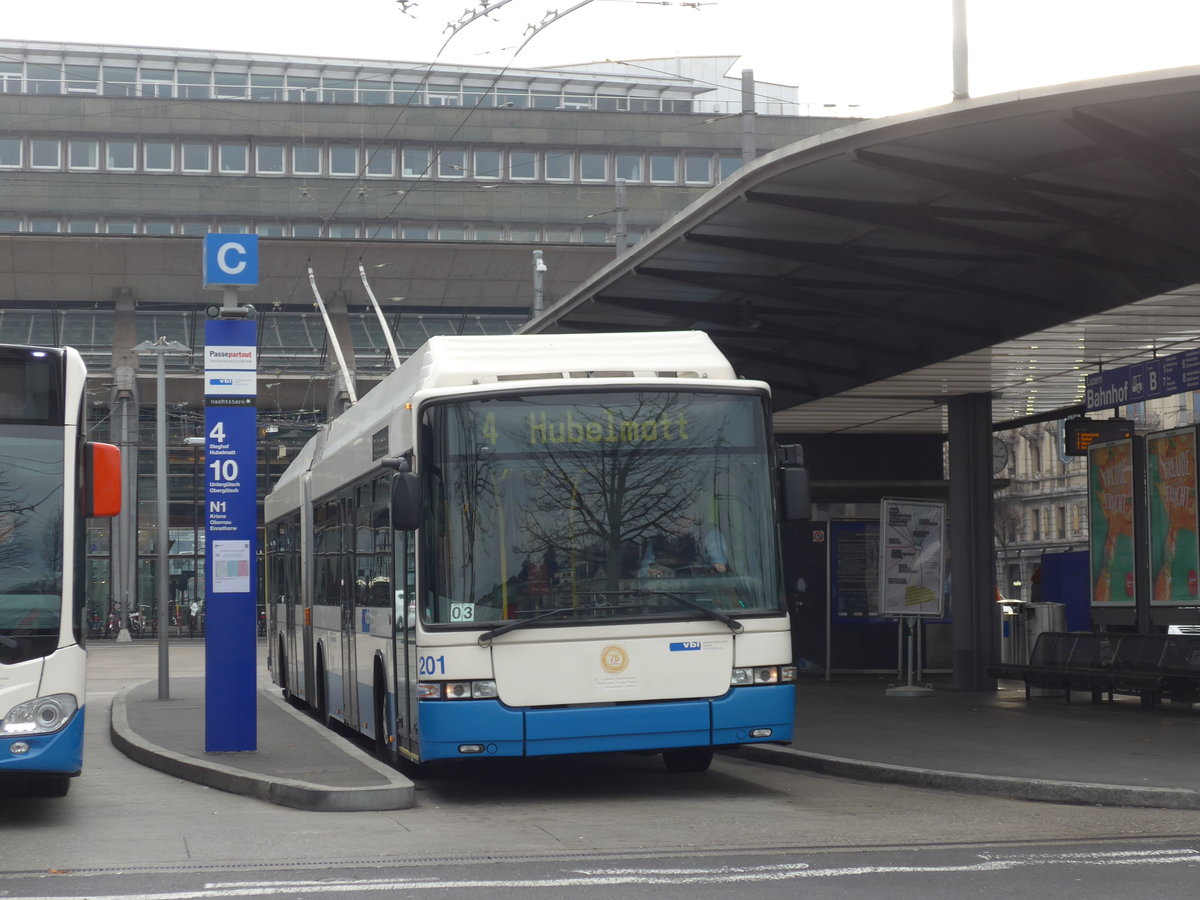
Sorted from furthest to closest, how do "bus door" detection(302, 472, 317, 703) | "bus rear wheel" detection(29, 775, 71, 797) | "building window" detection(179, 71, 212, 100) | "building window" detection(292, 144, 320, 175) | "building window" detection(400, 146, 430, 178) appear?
"building window" detection(179, 71, 212, 100) → "building window" detection(400, 146, 430, 178) → "building window" detection(292, 144, 320, 175) → "bus door" detection(302, 472, 317, 703) → "bus rear wheel" detection(29, 775, 71, 797)

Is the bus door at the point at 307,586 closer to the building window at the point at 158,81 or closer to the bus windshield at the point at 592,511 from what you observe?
the bus windshield at the point at 592,511

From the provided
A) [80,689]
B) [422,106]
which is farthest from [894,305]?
[422,106]

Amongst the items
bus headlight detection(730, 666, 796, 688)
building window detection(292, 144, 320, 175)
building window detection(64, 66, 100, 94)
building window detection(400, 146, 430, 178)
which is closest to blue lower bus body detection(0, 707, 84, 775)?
bus headlight detection(730, 666, 796, 688)

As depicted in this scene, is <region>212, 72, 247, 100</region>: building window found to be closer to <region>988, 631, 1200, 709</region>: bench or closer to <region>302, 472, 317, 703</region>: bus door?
<region>302, 472, 317, 703</region>: bus door

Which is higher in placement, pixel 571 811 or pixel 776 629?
pixel 776 629

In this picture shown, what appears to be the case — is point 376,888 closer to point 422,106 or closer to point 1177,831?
point 1177,831

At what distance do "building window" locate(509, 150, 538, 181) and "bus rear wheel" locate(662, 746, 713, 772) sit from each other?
44.2 m

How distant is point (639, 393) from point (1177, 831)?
13.8ft

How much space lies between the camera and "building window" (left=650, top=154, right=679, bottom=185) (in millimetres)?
56800

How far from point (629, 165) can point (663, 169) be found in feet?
3.68

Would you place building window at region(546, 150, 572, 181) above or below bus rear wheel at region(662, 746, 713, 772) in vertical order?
above

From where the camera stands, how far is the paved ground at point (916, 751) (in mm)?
11234

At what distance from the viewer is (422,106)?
5594 cm

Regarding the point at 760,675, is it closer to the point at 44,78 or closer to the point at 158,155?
the point at 158,155
